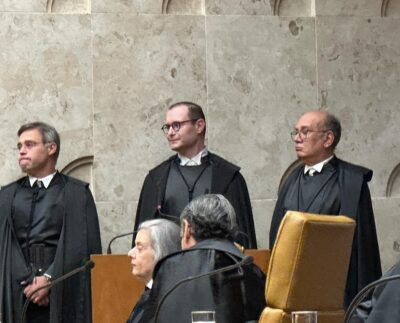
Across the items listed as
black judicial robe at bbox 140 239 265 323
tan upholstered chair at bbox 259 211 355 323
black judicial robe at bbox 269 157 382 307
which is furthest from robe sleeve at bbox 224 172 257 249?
tan upholstered chair at bbox 259 211 355 323

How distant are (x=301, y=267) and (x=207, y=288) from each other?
0.42 meters

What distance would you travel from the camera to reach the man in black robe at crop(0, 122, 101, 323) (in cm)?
774

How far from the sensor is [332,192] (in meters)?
7.68

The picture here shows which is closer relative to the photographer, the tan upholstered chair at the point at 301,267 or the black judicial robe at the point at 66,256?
the tan upholstered chair at the point at 301,267

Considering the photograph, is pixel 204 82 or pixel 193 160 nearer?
pixel 193 160

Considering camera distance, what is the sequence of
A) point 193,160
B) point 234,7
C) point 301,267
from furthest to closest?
point 234,7 < point 193,160 < point 301,267

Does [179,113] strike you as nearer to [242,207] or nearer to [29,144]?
[242,207]

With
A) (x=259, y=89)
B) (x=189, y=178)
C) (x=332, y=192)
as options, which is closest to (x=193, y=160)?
(x=189, y=178)

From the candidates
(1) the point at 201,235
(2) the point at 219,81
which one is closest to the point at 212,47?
(2) the point at 219,81

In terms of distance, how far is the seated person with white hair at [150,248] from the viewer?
6234 millimetres

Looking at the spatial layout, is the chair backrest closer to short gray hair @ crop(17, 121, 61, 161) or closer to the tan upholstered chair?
short gray hair @ crop(17, 121, 61, 161)

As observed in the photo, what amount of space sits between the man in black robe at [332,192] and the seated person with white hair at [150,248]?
1537mm

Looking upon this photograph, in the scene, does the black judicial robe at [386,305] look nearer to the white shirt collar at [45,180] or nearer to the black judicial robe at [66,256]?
the black judicial robe at [66,256]

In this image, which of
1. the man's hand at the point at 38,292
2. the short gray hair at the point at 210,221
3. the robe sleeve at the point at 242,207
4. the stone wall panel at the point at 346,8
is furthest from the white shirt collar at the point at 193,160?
the short gray hair at the point at 210,221
